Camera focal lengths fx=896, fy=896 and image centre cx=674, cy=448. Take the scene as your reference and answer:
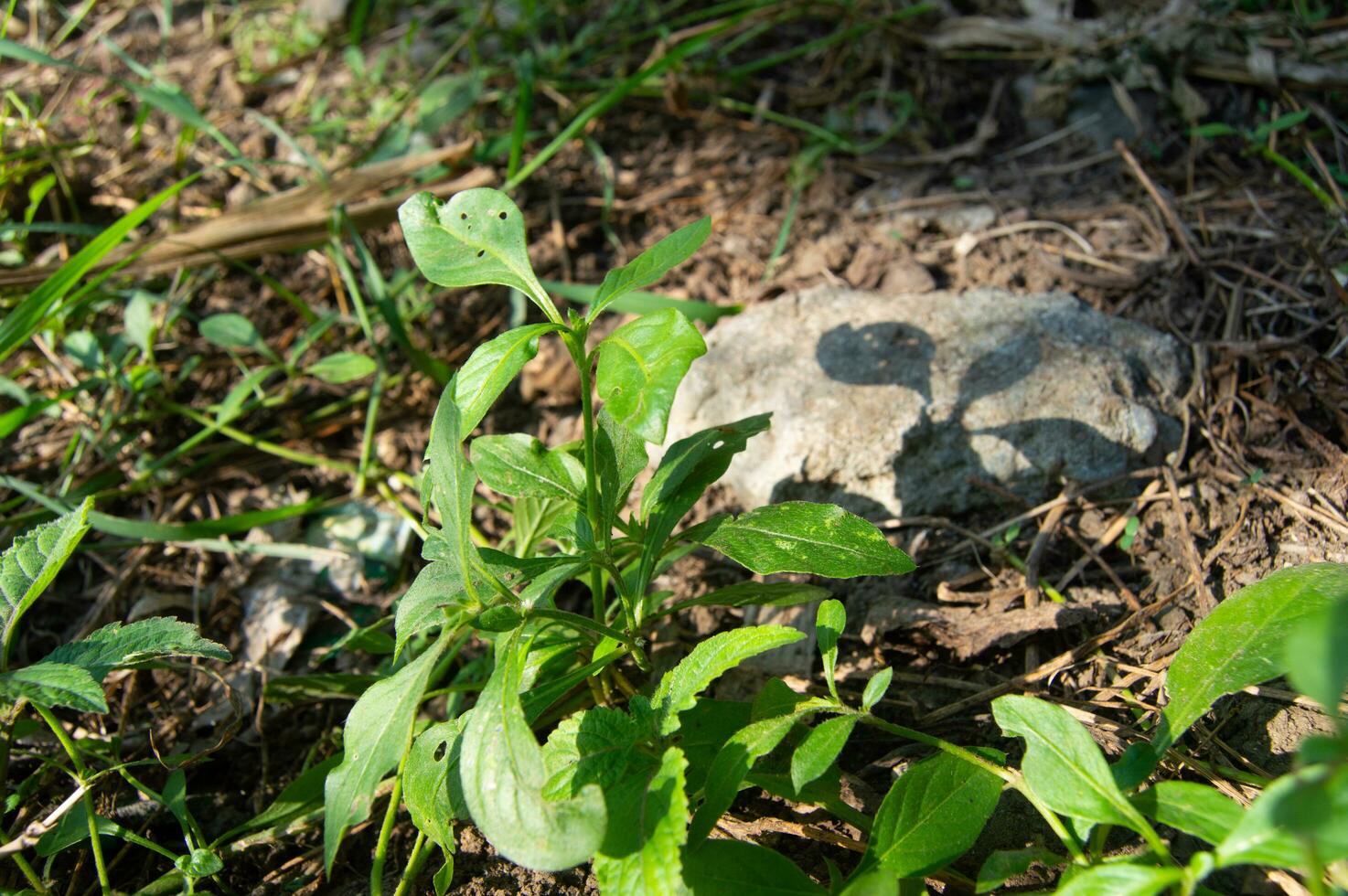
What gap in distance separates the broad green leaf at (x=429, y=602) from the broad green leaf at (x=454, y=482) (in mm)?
20

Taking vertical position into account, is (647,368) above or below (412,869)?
A: above

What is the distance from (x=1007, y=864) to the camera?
1260mm

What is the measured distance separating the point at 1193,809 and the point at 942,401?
1.09 meters

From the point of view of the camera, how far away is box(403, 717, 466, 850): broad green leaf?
1.45 meters

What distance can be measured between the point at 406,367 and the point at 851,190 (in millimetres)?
1516

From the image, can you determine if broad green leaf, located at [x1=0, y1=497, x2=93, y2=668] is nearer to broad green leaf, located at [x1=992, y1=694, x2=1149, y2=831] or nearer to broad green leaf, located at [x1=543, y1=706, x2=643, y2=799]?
broad green leaf, located at [x1=543, y1=706, x2=643, y2=799]

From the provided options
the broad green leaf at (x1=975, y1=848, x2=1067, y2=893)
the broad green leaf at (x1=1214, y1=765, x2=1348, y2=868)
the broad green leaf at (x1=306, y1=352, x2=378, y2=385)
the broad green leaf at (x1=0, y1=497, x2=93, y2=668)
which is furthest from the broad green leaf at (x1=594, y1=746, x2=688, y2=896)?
the broad green leaf at (x1=306, y1=352, x2=378, y2=385)

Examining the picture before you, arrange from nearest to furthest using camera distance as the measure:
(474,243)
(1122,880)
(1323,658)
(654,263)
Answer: (1323,658)
(1122,880)
(654,263)
(474,243)

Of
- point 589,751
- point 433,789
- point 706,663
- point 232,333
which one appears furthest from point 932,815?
point 232,333

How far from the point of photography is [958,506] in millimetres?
2027

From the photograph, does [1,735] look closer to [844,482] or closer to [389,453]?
[389,453]

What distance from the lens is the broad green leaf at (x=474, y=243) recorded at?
150cm

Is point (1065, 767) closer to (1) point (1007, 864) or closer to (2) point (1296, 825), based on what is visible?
(1) point (1007, 864)

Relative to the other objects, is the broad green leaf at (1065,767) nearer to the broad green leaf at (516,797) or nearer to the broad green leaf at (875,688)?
the broad green leaf at (875,688)
